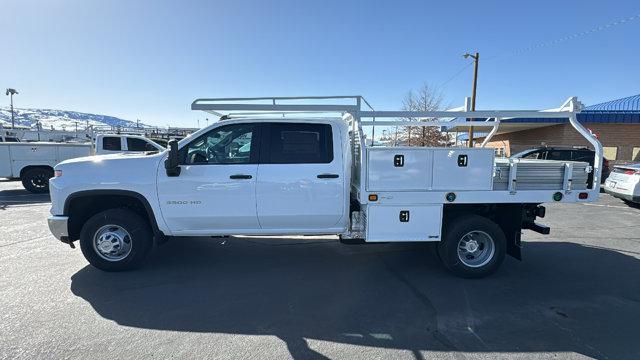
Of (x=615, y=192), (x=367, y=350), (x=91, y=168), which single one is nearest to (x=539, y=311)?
(x=367, y=350)

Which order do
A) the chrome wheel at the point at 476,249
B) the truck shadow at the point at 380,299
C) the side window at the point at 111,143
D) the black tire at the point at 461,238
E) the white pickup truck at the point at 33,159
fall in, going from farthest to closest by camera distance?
the side window at the point at 111,143
the white pickup truck at the point at 33,159
the chrome wheel at the point at 476,249
the black tire at the point at 461,238
the truck shadow at the point at 380,299

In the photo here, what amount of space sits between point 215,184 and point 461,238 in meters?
3.14

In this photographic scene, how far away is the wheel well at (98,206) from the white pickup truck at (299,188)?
0.06 feet

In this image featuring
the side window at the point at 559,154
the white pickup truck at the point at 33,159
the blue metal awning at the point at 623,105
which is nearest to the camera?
the white pickup truck at the point at 33,159

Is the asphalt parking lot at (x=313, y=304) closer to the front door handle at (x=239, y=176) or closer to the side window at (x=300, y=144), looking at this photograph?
the front door handle at (x=239, y=176)

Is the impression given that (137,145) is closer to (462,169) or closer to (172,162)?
(172,162)

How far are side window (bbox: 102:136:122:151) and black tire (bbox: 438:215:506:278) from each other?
41.2 feet

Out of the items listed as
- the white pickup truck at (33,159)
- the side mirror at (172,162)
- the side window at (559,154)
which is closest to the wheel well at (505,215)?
the side mirror at (172,162)

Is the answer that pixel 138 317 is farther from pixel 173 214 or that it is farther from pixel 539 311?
pixel 539 311

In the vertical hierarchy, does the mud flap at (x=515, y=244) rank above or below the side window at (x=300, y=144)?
below

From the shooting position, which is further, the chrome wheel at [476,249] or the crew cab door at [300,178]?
the chrome wheel at [476,249]

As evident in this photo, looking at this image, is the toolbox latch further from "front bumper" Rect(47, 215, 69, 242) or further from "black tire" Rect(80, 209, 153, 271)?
"front bumper" Rect(47, 215, 69, 242)

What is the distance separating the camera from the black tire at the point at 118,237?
435cm

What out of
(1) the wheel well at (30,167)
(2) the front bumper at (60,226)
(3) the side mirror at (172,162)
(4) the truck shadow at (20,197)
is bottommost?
(4) the truck shadow at (20,197)
